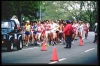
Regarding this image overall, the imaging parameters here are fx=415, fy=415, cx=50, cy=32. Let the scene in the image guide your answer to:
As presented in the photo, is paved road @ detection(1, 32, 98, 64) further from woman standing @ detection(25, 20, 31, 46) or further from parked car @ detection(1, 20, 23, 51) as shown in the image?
woman standing @ detection(25, 20, 31, 46)

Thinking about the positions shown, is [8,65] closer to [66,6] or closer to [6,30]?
[6,30]

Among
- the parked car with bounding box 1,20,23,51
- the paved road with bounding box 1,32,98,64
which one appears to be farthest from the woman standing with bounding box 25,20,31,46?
the paved road with bounding box 1,32,98,64

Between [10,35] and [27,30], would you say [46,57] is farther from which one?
[27,30]

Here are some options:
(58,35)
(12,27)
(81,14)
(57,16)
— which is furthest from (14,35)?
(57,16)

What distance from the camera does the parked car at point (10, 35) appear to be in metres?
22.2

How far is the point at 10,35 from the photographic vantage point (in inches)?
886

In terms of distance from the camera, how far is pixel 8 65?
48.9 ft

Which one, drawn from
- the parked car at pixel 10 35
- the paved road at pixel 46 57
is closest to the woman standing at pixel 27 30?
the parked car at pixel 10 35

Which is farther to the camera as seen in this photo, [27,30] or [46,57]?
[27,30]

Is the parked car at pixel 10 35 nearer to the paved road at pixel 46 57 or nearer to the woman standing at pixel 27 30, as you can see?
the paved road at pixel 46 57

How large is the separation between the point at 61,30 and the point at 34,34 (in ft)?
9.69

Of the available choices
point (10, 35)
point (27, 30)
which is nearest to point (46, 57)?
point (10, 35)

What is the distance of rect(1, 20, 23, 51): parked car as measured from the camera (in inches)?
872

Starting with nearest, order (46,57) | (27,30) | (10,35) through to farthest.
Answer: (46,57), (10,35), (27,30)
